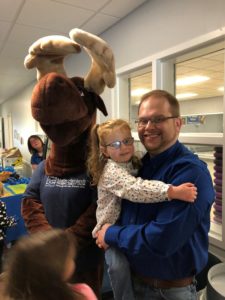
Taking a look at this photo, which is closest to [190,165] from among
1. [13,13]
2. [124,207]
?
[124,207]

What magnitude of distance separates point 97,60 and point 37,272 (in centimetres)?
95

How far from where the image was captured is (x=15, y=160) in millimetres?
5445

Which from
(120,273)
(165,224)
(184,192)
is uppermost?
(184,192)

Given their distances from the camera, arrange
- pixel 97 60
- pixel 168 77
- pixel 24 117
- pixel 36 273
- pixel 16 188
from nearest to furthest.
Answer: pixel 36 273
pixel 97 60
pixel 168 77
pixel 16 188
pixel 24 117

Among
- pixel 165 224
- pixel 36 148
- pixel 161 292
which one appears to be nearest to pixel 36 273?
pixel 165 224

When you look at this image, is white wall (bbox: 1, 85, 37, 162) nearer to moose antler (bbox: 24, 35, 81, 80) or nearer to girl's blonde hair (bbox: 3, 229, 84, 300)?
moose antler (bbox: 24, 35, 81, 80)

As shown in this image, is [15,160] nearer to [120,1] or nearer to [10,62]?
[10,62]

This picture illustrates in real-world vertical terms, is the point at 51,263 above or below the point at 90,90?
below

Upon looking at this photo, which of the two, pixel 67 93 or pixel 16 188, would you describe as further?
pixel 16 188

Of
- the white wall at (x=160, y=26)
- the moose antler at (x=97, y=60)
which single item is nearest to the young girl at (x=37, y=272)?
the moose antler at (x=97, y=60)

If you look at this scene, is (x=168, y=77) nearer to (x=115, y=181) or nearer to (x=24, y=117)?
(x=115, y=181)

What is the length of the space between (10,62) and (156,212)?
159 inches

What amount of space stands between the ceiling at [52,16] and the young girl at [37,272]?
79.5 inches

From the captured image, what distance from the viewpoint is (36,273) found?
64cm
